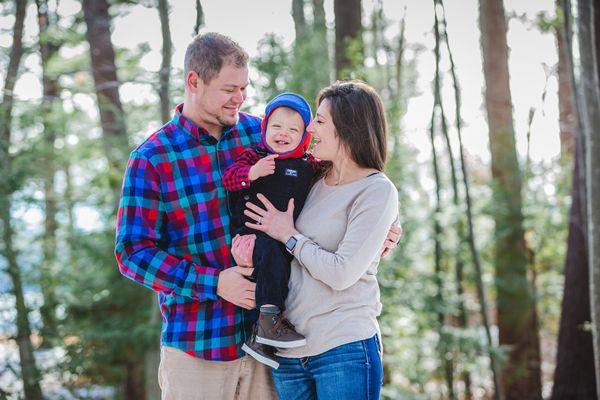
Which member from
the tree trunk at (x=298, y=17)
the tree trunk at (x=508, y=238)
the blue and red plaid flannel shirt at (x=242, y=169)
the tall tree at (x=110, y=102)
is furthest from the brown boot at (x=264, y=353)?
the tree trunk at (x=508, y=238)

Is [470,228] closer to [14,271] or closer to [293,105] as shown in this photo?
[14,271]

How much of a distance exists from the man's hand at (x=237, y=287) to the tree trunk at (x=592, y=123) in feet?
9.91

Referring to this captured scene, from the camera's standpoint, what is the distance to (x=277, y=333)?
1.90 m

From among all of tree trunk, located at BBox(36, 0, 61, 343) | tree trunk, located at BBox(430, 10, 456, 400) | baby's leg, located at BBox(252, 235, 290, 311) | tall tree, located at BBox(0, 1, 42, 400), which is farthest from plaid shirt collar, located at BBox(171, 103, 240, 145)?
tree trunk, located at BBox(430, 10, 456, 400)

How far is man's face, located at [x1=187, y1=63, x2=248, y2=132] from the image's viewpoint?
217cm

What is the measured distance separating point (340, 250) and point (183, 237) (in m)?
0.60

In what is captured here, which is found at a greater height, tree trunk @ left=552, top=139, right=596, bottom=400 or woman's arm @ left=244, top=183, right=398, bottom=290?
woman's arm @ left=244, top=183, right=398, bottom=290

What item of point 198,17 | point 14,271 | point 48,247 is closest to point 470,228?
point 198,17

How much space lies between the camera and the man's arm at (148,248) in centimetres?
202

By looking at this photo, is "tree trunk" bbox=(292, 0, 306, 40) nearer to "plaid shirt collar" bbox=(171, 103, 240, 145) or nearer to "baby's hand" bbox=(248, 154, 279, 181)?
"plaid shirt collar" bbox=(171, 103, 240, 145)

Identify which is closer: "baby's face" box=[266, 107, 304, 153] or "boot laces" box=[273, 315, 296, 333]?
"boot laces" box=[273, 315, 296, 333]

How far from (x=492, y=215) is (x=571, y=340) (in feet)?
10.4

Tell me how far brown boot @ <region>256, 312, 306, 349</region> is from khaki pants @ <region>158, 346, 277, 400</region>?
0.29 meters

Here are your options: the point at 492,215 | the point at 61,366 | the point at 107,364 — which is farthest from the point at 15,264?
the point at 492,215
